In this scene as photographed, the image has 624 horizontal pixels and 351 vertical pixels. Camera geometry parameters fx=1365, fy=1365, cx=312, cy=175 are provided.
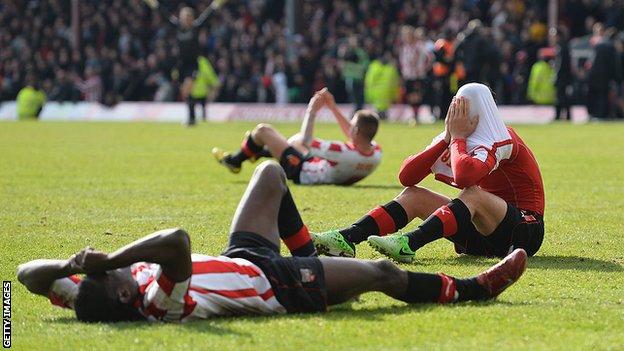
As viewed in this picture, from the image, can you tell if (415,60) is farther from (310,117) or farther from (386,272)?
(386,272)

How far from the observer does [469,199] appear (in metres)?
8.36

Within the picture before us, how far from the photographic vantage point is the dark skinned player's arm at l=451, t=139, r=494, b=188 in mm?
8180

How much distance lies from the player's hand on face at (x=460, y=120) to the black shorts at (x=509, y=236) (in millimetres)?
539

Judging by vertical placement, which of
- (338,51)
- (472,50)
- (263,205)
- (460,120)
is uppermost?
(460,120)

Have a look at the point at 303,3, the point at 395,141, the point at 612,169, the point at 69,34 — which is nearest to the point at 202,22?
the point at 303,3

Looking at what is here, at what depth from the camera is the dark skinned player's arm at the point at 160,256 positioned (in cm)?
605

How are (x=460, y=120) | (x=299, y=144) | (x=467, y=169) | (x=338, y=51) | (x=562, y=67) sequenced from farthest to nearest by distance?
(x=338, y=51)
(x=562, y=67)
(x=299, y=144)
(x=460, y=120)
(x=467, y=169)

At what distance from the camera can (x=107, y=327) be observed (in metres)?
6.36

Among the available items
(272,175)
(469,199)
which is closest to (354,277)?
(272,175)

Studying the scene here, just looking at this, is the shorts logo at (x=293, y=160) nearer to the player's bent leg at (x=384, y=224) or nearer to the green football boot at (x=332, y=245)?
the player's bent leg at (x=384, y=224)

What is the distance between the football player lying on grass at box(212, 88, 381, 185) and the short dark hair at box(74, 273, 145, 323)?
823cm

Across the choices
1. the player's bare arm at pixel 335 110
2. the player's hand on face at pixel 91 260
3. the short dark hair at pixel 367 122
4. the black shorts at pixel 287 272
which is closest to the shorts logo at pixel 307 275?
the black shorts at pixel 287 272

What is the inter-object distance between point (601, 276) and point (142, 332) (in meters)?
3.17

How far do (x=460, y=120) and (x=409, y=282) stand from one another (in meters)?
1.91
